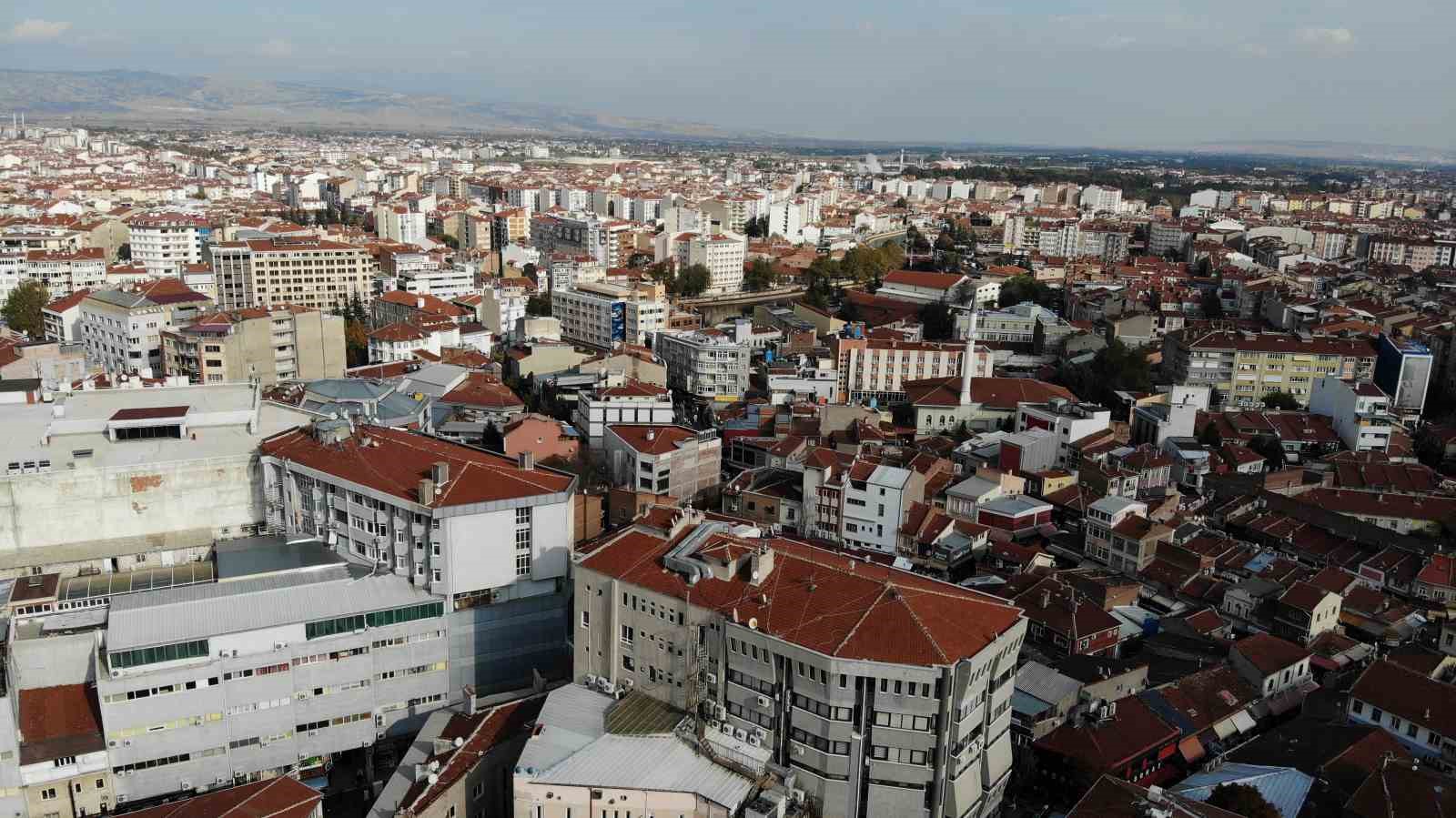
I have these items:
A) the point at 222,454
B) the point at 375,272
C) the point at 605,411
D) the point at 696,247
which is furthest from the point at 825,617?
the point at 696,247

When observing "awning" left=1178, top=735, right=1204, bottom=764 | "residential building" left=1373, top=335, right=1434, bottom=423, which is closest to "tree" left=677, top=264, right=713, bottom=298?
"residential building" left=1373, top=335, right=1434, bottom=423

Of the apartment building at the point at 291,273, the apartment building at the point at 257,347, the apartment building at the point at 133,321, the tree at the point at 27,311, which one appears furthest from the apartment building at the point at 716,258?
the tree at the point at 27,311

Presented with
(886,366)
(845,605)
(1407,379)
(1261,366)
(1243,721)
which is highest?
(845,605)

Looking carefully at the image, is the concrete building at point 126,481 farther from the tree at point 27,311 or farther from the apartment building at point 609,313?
the tree at point 27,311

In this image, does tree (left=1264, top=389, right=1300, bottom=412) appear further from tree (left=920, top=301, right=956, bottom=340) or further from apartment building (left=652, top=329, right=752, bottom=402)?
apartment building (left=652, top=329, right=752, bottom=402)

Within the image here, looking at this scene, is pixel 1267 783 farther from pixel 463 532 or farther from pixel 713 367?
pixel 713 367

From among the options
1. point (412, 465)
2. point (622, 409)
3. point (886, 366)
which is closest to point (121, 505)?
point (412, 465)
